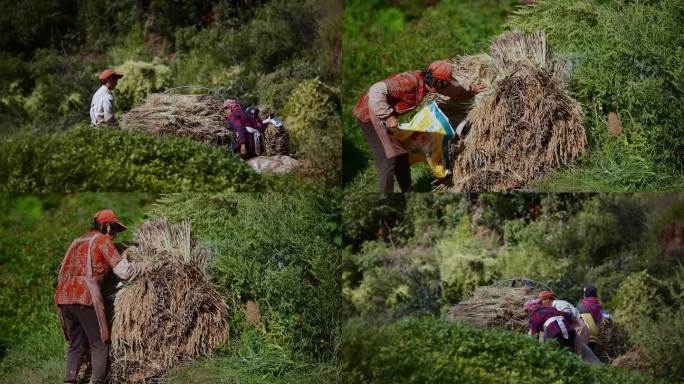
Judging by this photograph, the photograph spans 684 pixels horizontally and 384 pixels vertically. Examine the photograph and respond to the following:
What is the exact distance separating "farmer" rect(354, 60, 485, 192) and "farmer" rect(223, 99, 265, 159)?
3.96 ft

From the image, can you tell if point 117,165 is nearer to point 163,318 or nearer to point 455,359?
point 163,318

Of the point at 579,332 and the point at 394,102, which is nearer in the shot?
the point at 394,102

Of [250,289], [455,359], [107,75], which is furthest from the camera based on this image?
[107,75]

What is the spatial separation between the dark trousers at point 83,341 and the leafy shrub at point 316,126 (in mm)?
2707

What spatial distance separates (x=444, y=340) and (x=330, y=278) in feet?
4.02

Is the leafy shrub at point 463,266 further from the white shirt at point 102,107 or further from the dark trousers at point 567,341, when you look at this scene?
the white shirt at point 102,107

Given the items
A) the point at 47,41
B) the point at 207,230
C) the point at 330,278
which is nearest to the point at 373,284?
the point at 330,278

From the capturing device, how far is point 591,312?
11914 millimetres

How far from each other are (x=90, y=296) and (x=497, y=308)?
3.76 meters

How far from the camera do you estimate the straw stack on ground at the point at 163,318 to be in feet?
35.2

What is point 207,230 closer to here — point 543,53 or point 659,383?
point 543,53

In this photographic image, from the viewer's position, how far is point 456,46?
13.3 metres

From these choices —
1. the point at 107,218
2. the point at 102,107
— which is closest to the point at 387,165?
the point at 107,218

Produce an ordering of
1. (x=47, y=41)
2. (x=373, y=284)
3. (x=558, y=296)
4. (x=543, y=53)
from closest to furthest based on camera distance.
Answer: (x=543, y=53) → (x=558, y=296) → (x=373, y=284) → (x=47, y=41)
